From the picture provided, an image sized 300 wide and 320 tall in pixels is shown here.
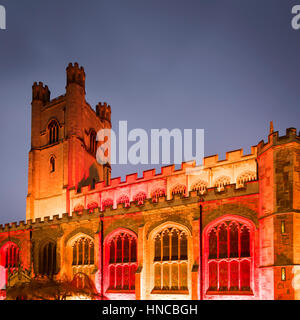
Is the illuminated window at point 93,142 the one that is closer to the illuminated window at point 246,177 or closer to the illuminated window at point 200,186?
the illuminated window at point 200,186

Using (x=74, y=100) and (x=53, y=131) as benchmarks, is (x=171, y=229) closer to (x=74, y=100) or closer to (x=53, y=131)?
(x=74, y=100)

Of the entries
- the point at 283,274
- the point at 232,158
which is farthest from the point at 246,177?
the point at 283,274

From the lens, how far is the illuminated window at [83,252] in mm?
24500

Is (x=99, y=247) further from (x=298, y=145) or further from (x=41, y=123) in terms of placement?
(x=41, y=123)

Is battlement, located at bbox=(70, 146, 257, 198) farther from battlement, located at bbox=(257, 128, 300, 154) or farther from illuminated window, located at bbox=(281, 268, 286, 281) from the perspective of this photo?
illuminated window, located at bbox=(281, 268, 286, 281)

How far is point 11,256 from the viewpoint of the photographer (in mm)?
30266

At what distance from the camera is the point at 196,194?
65.2 feet

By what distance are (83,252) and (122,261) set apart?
373 centimetres

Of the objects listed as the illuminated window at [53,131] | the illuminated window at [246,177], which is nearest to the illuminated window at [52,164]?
the illuminated window at [53,131]

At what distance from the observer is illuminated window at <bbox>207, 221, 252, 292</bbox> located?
17.7 metres

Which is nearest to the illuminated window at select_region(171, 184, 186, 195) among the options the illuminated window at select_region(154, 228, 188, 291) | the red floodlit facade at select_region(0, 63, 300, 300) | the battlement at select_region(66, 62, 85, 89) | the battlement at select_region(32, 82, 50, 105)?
the red floodlit facade at select_region(0, 63, 300, 300)

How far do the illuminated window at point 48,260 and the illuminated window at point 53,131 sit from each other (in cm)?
1275

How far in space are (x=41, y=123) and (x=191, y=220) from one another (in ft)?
80.3
